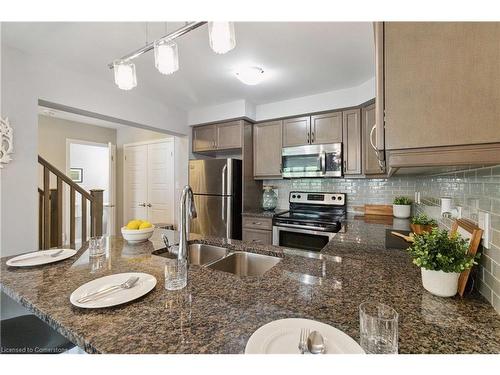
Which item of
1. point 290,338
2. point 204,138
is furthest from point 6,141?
point 290,338

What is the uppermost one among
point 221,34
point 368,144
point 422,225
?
point 221,34

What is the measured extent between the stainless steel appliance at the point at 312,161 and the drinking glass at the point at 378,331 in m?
2.40

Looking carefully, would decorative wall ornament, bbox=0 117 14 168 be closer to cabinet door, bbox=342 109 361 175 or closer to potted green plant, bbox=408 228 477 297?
potted green plant, bbox=408 228 477 297

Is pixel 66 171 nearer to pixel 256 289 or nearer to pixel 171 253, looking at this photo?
pixel 171 253

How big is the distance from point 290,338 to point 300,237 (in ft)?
7.08

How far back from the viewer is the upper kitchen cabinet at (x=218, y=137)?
3.27 metres

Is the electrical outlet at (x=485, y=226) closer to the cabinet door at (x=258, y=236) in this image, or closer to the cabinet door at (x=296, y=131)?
the cabinet door at (x=258, y=236)

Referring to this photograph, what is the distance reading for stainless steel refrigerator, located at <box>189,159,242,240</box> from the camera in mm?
3145

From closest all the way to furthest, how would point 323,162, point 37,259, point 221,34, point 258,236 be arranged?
point 221,34
point 37,259
point 323,162
point 258,236

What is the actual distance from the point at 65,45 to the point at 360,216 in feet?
11.3

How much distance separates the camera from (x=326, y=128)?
2.92m

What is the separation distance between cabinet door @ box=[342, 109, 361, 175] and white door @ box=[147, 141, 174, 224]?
296 cm

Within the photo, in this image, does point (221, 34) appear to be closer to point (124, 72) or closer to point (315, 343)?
point (124, 72)

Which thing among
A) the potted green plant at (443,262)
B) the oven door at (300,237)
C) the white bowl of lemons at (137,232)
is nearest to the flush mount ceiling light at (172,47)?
the white bowl of lemons at (137,232)
